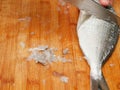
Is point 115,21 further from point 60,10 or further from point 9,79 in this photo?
point 9,79

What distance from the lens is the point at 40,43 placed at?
155 cm

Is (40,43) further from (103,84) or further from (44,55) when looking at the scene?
(103,84)

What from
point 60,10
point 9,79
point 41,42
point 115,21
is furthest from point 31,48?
point 115,21

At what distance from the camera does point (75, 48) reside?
1.55 metres

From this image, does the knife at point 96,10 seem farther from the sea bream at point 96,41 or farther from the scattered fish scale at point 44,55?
the scattered fish scale at point 44,55

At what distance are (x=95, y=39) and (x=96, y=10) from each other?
14 cm

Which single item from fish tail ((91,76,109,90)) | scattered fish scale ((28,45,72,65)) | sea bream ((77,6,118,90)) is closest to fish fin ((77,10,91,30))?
sea bream ((77,6,118,90))

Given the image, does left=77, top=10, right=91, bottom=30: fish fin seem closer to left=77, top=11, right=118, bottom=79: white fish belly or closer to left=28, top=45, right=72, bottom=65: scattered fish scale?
left=77, top=11, right=118, bottom=79: white fish belly

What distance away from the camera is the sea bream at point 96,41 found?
1.39 metres

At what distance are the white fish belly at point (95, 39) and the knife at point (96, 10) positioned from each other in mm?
28

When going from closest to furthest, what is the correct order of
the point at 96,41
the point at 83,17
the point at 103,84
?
the point at 103,84
the point at 96,41
the point at 83,17

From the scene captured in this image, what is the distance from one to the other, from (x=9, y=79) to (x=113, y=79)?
18.5 inches

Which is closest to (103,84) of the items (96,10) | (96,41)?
(96,41)

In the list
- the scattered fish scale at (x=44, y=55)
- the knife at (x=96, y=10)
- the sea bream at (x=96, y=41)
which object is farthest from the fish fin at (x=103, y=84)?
the knife at (x=96, y=10)
